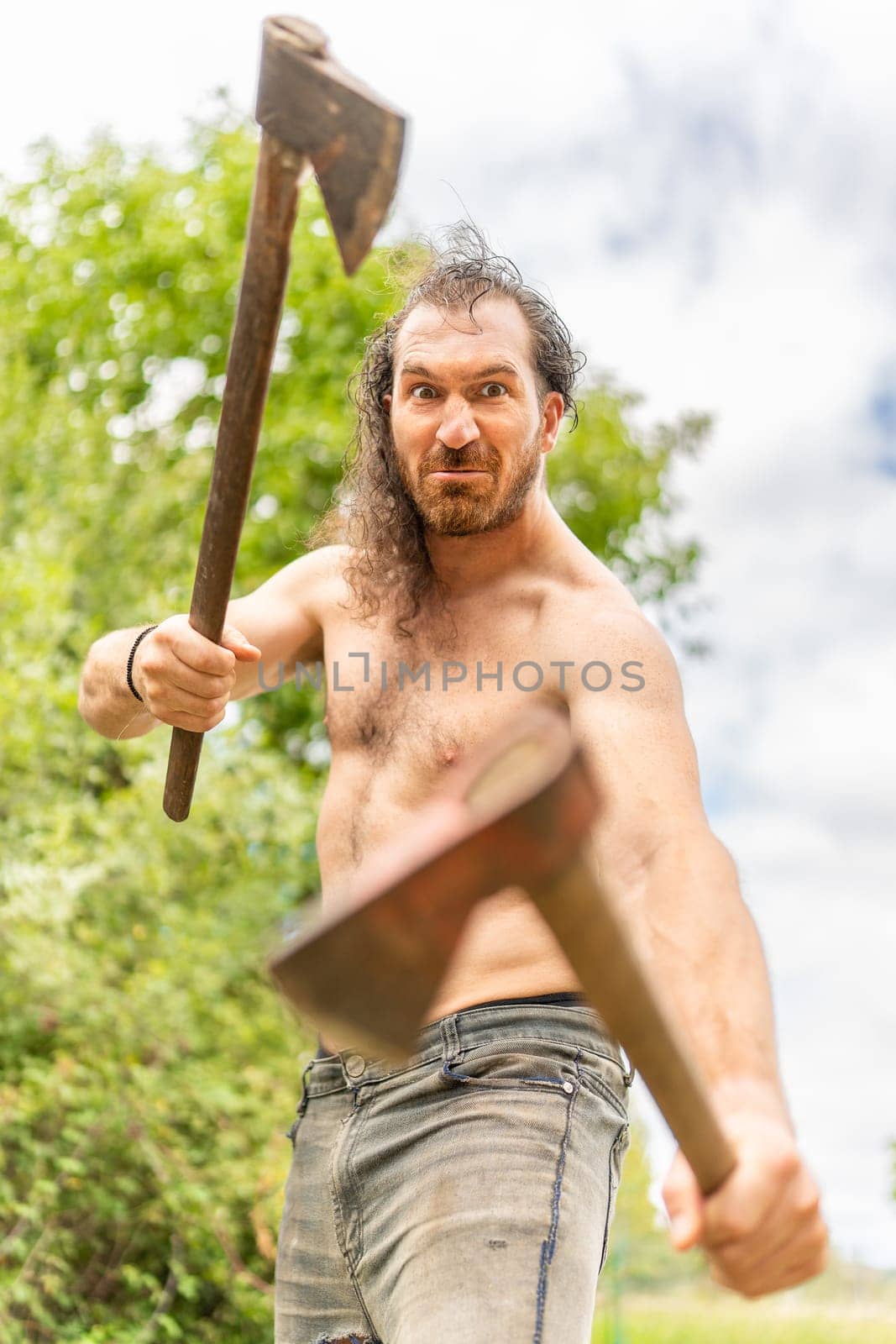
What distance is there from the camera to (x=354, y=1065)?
2.40 metres

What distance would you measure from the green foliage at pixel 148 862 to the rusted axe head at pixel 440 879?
2352 mm

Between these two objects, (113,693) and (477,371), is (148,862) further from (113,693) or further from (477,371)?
(477,371)

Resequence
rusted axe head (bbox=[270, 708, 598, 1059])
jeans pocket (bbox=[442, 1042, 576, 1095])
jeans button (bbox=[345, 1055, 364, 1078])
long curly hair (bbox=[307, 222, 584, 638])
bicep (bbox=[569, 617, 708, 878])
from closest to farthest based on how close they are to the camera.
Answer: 1. rusted axe head (bbox=[270, 708, 598, 1059])
2. bicep (bbox=[569, 617, 708, 878])
3. jeans pocket (bbox=[442, 1042, 576, 1095])
4. jeans button (bbox=[345, 1055, 364, 1078])
5. long curly hair (bbox=[307, 222, 584, 638])

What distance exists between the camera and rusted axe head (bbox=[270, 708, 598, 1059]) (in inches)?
50.6

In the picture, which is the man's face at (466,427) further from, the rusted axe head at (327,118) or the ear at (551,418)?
the rusted axe head at (327,118)

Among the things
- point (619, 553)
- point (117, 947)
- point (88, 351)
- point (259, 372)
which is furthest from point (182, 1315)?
point (88, 351)

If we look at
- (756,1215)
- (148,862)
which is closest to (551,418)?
(756,1215)

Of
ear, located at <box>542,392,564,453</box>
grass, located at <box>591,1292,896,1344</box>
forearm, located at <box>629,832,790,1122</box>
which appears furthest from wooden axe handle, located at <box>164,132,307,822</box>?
grass, located at <box>591,1292,896,1344</box>

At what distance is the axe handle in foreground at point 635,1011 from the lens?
1.33 m

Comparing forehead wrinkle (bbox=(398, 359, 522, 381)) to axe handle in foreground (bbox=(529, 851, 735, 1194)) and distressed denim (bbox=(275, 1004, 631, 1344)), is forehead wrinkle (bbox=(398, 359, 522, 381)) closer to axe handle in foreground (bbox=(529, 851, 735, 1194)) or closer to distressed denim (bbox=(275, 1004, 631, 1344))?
distressed denim (bbox=(275, 1004, 631, 1344))

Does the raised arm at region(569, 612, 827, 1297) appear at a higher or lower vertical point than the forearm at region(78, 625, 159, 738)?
lower

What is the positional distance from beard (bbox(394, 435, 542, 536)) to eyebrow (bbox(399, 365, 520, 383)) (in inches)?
5.5

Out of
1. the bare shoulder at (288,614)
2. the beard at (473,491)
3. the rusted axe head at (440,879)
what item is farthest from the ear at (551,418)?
the rusted axe head at (440,879)

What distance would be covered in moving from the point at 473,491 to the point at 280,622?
577 mm
